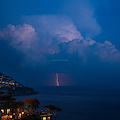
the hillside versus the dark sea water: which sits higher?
the hillside

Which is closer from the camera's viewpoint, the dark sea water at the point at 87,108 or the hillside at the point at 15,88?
the dark sea water at the point at 87,108

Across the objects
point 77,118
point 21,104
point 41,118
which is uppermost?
point 21,104

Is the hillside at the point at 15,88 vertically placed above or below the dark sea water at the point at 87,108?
above

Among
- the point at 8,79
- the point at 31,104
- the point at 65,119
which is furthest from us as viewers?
the point at 8,79

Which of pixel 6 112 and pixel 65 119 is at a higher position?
pixel 6 112

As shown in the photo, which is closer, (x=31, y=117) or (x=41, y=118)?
(x=31, y=117)

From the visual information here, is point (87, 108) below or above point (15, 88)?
below

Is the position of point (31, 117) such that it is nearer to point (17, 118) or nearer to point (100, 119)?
point (17, 118)

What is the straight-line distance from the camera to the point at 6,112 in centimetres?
2934

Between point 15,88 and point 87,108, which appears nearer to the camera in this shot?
point 87,108

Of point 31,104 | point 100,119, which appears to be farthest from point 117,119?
point 31,104

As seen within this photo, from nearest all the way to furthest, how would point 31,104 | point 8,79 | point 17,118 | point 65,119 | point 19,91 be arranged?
point 17,118 → point 31,104 → point 65,119 → point 19,91 → point 8,79

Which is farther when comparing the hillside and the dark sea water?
the hillside

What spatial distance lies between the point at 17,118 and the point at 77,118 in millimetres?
36720
